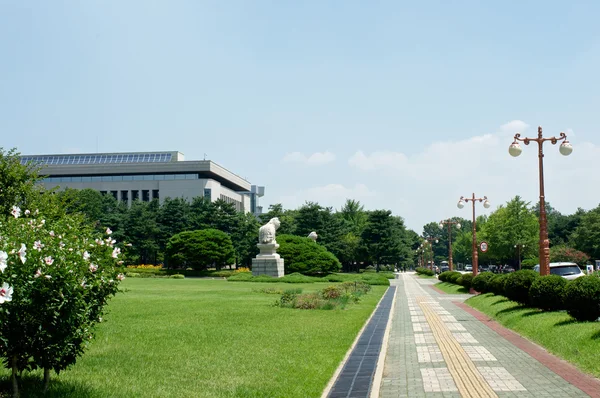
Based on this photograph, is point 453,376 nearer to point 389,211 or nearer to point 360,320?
point 360,320

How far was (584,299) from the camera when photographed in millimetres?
13172

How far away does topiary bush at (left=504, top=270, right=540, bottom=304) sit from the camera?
59.8 feet

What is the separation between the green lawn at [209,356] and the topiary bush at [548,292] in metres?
4.97

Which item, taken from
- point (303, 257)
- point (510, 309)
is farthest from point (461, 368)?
point (303, 257)

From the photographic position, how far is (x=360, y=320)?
17797mm

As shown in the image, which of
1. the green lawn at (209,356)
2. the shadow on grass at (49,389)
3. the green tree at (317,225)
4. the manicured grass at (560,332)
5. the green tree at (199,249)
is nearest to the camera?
the shadow on grass at (49,389)

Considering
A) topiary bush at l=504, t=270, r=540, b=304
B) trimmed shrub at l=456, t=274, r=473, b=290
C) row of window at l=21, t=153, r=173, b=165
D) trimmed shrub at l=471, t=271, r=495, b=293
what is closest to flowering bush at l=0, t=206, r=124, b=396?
topiary bush at l=504, t=270, r=540, b=304

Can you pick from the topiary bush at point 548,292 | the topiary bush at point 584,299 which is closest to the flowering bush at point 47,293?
the topiary bush at point 584,299

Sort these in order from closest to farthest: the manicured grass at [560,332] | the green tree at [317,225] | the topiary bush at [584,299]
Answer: the manicured grass at [560,332], the topiary bush at [584,299], the green tree at [317,225]

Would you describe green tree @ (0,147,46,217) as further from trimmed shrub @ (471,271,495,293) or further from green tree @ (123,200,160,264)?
green tree @ (123,200,160,264)

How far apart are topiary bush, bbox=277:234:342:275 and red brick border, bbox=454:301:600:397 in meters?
41.6

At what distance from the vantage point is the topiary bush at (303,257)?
189 feet

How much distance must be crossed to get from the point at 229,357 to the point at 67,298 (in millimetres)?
4368

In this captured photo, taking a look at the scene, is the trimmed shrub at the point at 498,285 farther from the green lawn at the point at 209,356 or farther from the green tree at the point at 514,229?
the green tree at the point at 514,229
